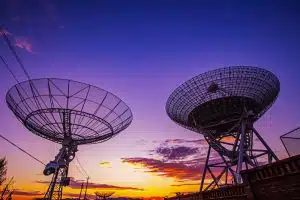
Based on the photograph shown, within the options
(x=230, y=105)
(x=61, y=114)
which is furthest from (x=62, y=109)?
(x=230, y=105)

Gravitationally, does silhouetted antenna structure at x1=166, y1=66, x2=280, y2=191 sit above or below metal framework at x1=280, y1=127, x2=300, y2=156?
above

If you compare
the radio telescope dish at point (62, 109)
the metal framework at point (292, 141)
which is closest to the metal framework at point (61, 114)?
the radio telescope dish at point (62, 109)

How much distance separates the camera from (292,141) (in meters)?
11.9

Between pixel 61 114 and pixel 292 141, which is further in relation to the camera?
pixel 61 114

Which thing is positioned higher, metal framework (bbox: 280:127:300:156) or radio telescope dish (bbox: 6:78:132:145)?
radio telescope dish (bbox: 6:78:132:145)

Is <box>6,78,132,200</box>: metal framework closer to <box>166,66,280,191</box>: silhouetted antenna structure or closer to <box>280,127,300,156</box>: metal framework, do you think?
<box>166,66,280,191</box>: silhouetted antenna structure

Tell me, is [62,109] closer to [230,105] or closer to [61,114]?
[61,114]

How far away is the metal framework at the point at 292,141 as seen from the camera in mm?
11730

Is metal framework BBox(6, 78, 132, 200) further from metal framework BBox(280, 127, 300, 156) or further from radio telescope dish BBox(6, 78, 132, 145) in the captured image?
metal framework BBox(280, 127, 300, 156)

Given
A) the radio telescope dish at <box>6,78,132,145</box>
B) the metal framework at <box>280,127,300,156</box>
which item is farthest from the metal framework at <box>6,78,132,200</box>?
the metal framework at <box>280,127,300,156</box>

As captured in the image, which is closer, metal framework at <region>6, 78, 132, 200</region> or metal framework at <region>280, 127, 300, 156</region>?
metal framework at <region>280, 127, 300, 156</region>

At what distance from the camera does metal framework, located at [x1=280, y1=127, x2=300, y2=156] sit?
11730 millimetres

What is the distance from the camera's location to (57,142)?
29.2 meters

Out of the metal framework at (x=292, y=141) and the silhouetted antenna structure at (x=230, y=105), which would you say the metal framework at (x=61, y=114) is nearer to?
the silhouetted antenna structure at (x=230, y=105)
